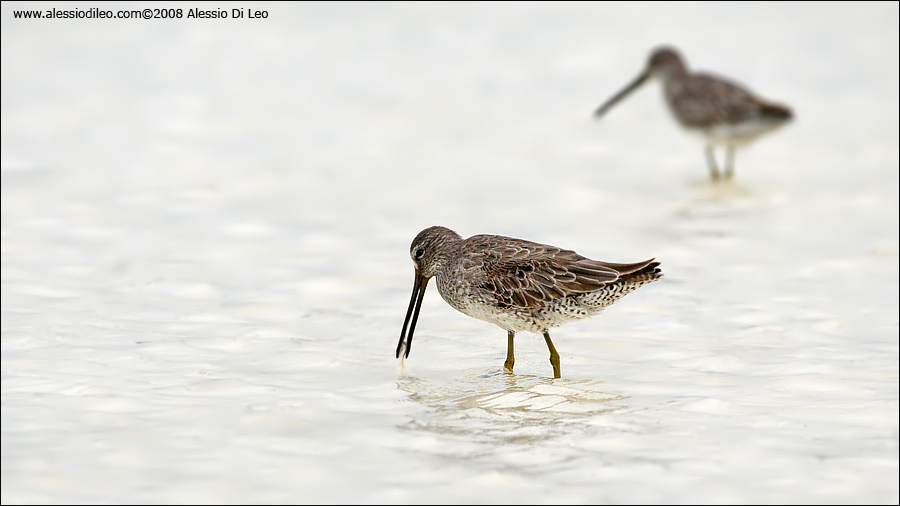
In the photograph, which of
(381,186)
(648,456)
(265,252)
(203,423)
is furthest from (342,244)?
(648,456)

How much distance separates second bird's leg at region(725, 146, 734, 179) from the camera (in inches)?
435

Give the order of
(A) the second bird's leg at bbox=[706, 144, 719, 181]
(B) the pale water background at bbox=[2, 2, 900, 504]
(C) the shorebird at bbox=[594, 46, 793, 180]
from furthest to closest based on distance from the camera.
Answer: (A) the second bird's leg at bbox=[706, 144, 719, 181] → (C) the shorebird at bbox=[594, 46, 793, 180] → (B) the pale water background at bbox=[2, 2, 900, 504]

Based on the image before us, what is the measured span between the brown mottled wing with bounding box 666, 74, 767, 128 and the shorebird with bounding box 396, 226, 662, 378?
4792 mm

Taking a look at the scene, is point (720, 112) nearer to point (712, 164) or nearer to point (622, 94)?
point (712, 164)

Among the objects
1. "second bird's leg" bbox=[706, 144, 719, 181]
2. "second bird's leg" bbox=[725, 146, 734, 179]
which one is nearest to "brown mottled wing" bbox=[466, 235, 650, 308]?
"second bird's leg" bbox=[706, 144, 719, 181]

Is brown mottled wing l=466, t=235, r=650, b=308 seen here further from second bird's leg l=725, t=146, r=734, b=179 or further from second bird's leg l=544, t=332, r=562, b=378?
second bird's leg l=725, t=146, r=734, b=179

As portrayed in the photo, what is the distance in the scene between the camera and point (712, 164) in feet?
36.2

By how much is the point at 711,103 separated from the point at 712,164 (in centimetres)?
53

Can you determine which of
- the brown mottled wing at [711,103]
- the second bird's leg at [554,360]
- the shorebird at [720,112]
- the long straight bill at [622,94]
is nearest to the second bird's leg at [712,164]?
the shorebird at [720,112]

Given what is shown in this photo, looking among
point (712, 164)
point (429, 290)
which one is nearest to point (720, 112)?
point (712, 164)

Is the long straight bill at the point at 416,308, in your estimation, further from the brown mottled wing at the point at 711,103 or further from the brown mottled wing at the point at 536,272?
the brown mottled wing at the point at 711,103

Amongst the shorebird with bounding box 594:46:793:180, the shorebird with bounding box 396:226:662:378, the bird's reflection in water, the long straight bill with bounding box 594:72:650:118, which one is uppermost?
the long straight bill with bounding box 594:72:650:118

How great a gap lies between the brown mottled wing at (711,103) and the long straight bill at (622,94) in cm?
62

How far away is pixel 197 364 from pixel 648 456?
7.73 ft
